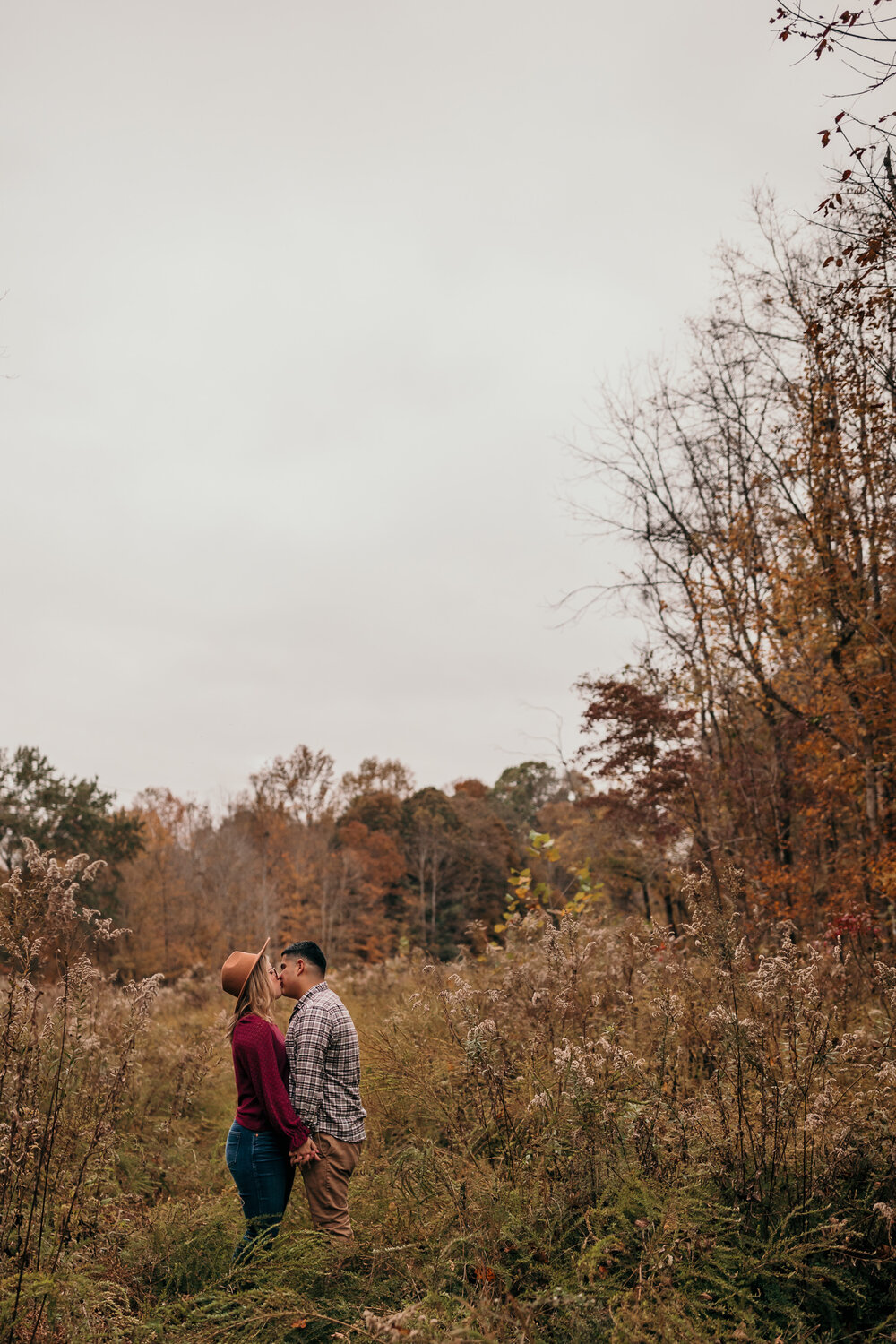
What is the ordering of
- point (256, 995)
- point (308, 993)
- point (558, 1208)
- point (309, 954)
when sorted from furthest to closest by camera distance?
point (309, 954)
point (308, 993)
point (256, 995)
point (558, 1208)

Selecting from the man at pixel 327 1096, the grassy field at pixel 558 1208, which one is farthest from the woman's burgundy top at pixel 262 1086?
the grassy field at pixel 558 1208

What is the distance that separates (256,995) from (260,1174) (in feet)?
2.61

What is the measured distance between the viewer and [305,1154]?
13.0 ft

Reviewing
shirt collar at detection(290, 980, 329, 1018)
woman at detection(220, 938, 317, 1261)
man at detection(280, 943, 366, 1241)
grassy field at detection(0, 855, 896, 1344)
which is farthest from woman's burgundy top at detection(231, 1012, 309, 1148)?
grassy field at detection(0, 855, 896, 1344)

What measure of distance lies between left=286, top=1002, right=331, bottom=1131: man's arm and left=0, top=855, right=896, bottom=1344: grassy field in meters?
0.52

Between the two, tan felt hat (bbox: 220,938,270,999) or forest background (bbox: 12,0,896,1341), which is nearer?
forest background (bbox: 12,0,896,1341)

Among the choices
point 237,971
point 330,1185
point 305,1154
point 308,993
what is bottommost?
point 330,1185

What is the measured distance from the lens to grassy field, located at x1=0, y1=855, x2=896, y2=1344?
121 inches

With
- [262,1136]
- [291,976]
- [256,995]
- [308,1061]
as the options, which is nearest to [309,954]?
[291,976]

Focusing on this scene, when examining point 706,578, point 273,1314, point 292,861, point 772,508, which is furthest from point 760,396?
point 292,861

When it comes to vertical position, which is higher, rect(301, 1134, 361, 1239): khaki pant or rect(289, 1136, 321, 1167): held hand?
rect(289, 1136, 321, 1167): held hand

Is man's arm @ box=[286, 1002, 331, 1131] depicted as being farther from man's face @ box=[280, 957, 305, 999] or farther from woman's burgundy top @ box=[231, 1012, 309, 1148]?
man's face @ box=[280, 957, 305, 999]

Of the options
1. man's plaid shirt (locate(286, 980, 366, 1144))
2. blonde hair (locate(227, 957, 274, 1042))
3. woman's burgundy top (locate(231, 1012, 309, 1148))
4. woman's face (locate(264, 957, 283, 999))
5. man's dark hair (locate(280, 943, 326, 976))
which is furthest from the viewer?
man's dark hair (locate(280, 943, 326, 976))

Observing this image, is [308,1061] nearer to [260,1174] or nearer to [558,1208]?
→ [260,1174]
